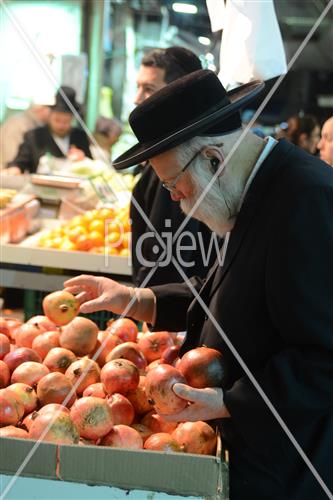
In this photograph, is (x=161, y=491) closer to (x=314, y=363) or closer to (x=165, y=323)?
(x=314, y=363)

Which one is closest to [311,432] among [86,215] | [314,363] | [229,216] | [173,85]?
[314,363]

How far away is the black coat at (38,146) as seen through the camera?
22.3ft

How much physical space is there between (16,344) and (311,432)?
121 cm

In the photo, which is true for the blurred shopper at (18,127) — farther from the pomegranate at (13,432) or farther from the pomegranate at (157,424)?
the pomegranate at (13,432)

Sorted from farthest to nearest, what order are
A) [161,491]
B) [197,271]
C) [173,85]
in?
[197,271] < [173,85] < [161,491]

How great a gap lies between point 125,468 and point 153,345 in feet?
2.99

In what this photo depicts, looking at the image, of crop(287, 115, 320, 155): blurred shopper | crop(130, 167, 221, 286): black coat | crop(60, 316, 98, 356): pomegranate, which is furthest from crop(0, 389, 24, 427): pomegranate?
crop(287, 115, 320, 155): blurred shopper

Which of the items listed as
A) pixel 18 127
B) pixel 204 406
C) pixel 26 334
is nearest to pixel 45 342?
pixel 26 334

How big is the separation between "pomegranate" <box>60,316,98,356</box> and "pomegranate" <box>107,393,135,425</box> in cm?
38

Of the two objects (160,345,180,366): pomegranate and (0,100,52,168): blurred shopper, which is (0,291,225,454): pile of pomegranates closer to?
(160,345,180,366): pomegranate

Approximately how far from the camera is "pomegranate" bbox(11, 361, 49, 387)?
204 centimetres

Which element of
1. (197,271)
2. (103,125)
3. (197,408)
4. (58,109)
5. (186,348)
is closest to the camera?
(197,408)

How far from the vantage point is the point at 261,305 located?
66.7 inches

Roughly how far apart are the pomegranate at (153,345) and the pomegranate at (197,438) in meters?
0.61
